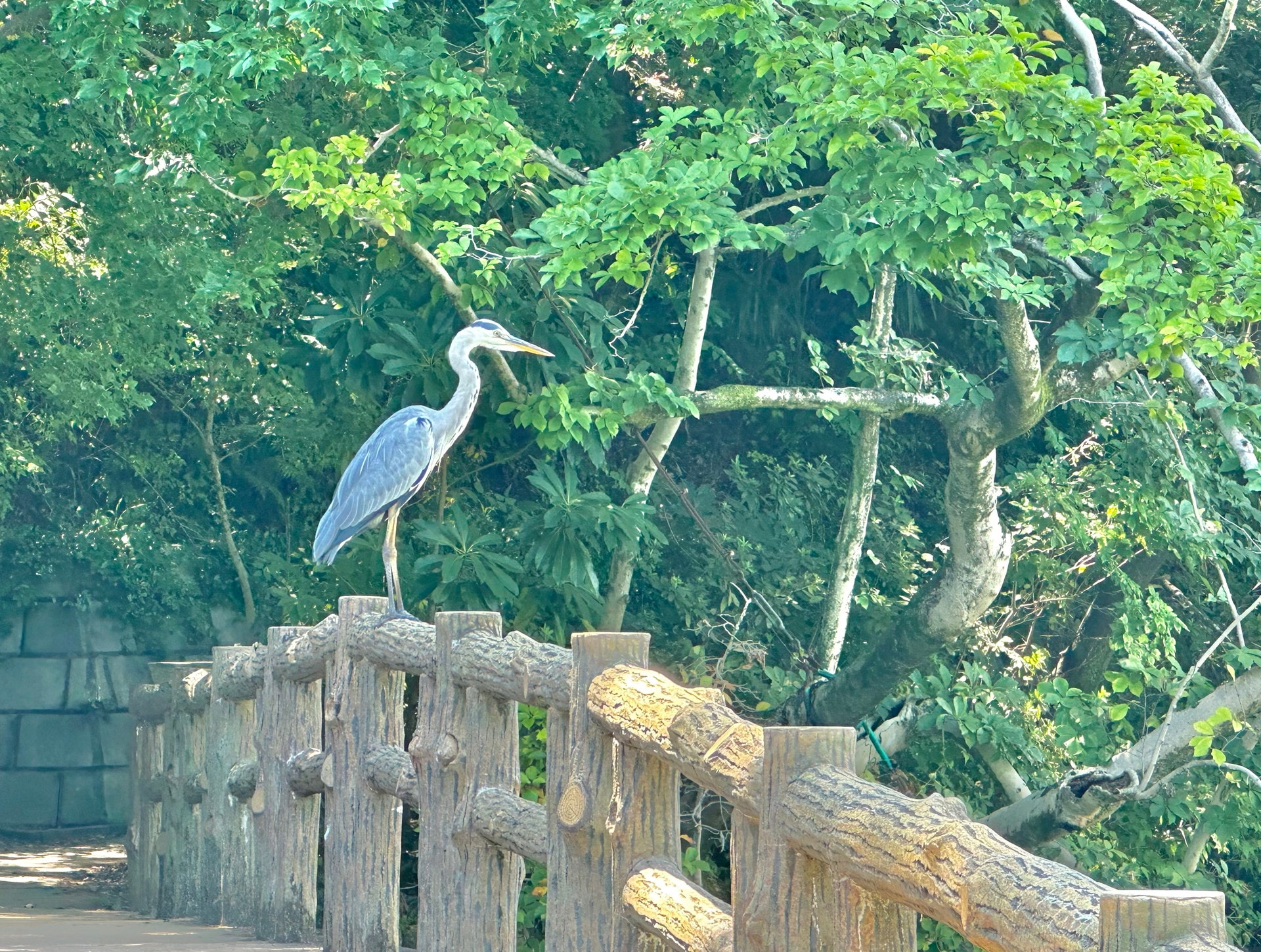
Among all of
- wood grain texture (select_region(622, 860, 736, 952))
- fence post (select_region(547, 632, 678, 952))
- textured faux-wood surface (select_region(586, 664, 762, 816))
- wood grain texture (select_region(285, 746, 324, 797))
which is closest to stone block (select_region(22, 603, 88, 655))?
wood grain texture (select_region(285, 746, 324, 797))

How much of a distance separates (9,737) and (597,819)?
10.8m

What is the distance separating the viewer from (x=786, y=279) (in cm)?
993

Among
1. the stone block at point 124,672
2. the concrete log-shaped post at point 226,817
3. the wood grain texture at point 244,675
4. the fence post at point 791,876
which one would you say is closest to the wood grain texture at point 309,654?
the wood grain texture at point 244,675

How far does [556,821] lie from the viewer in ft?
12.0

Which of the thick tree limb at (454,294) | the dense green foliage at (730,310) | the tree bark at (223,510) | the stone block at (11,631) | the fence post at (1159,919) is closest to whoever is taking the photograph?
the fence post at (1159,919)

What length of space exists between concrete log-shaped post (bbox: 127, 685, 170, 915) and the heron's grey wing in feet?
4.62

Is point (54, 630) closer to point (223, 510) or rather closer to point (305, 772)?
point (223, 510)

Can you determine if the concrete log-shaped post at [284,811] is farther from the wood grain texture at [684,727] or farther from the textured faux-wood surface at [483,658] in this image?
the wood grain texture at [684,727]

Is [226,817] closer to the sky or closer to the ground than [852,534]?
closer to the ground

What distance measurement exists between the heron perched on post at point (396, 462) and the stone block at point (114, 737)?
705 centimetres

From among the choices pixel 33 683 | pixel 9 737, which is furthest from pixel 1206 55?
pixel 9 737

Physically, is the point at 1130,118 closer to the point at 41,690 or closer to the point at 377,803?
the point at 377,803

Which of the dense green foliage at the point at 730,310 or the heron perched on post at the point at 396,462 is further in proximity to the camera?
the heron perched on post at the point at 396,462

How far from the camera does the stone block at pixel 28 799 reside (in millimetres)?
12961
